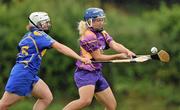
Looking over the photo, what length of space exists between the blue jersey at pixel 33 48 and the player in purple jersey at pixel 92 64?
2.37 feet

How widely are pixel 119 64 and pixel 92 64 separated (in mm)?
7759

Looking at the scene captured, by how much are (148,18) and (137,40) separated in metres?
2.37

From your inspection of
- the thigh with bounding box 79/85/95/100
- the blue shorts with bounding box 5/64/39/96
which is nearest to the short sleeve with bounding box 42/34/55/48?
the blue shorts with bounding box 5/64/39/96

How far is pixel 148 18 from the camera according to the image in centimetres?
2347

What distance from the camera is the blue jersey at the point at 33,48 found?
41.4 ft

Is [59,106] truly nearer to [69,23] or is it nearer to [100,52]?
[69,23]

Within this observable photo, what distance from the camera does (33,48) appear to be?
1269 cm

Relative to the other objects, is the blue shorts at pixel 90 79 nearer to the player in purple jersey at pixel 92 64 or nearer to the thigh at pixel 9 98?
the player in purple jersey at pixel 92 64

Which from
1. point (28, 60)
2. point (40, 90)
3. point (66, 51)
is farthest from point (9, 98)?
point (66, 51)

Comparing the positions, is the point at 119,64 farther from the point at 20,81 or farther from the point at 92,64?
the point at 20,81

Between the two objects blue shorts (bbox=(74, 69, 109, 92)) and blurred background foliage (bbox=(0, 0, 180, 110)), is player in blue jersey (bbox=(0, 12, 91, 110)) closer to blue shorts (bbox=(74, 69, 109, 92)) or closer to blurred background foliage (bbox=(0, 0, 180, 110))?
blue shorts (bbox=(74, 69, 109, 92))

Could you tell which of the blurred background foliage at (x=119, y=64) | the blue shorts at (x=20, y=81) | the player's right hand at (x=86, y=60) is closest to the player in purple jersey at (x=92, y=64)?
the player's right hand at (x=86, y=60)

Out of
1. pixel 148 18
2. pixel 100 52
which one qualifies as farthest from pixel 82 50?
pixel 148 18

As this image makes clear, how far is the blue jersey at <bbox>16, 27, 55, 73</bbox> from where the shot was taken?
12.6 metres
